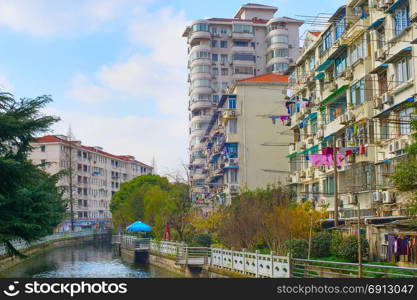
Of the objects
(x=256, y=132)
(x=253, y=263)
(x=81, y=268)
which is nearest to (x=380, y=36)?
(x=253, y=263)

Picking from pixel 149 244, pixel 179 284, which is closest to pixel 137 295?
pixel 179 284

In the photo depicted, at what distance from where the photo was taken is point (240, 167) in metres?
57.2

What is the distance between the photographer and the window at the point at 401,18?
1066 inches

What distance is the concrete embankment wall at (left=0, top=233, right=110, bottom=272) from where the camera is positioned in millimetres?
44406

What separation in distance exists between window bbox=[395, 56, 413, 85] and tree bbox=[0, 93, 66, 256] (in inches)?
564

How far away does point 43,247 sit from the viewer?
6669 cm

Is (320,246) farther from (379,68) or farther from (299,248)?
(379,68)

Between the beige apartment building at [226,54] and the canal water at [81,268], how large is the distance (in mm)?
33344

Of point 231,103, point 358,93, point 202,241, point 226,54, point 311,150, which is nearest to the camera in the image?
point 358,93

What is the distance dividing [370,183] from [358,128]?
9.14 feet

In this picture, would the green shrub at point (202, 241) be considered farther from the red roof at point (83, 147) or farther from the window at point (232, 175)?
the red roof at point (83, 147)

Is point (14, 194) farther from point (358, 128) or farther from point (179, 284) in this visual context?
point (358, 128)

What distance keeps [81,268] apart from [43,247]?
915 inches

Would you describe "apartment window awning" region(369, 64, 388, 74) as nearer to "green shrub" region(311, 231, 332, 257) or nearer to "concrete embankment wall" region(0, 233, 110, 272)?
"green shrub" region(311, 231, 332, 257)
